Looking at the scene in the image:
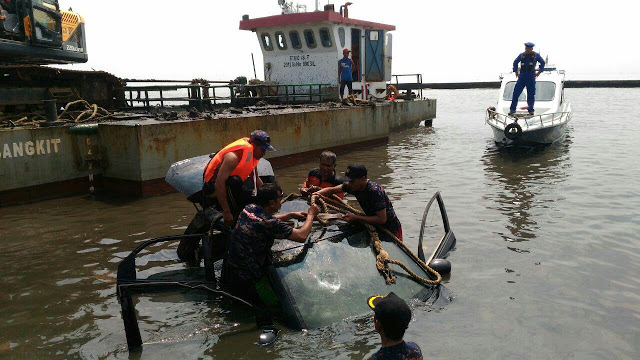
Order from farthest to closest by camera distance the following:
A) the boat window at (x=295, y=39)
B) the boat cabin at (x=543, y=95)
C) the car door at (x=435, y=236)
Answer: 1. the boat window at (x=295, y=39)
2. the boat cabin at (x=543, y=95)
3. the car door at (x=435, y=236)

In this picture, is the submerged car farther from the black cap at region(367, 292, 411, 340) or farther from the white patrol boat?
the white patrol boat

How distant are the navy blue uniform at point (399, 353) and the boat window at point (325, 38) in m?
16.6

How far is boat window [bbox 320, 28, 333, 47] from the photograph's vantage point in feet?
59.7

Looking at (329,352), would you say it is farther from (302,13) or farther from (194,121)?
(302,13)

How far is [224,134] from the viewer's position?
447 inches

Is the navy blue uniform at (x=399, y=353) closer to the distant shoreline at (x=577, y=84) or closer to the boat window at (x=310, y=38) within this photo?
the boat window at (x=310, y=38)

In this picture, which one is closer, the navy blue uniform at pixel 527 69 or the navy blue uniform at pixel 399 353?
the navy blue uniform at pixel 399 353

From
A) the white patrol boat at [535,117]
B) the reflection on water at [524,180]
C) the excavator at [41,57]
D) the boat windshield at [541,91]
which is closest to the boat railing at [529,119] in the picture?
the white patrol boat at [535,117]

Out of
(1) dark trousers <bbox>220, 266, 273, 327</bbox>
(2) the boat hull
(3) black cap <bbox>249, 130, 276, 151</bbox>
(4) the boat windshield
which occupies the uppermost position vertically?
(4) the boat windshield

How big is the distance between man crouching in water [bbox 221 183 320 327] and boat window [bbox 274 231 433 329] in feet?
0.67

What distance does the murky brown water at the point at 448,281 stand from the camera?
440cm

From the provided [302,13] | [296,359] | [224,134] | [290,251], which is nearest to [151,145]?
[224,134]

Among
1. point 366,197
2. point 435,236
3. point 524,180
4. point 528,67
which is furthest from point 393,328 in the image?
point 528,67

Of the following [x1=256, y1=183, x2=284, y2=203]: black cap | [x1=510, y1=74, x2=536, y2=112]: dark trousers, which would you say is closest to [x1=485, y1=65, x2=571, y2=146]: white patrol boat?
[x1=510, y1=74, x2=536, y2=112]: dark trousers
